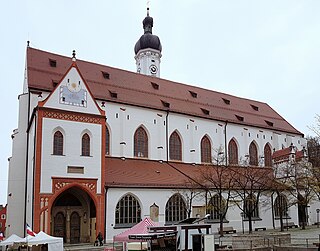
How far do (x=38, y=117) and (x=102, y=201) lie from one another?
25.2 feet

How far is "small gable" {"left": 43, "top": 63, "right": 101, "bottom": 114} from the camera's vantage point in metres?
30.2

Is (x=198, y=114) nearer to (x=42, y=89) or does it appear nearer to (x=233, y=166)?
(x=233, y=166)

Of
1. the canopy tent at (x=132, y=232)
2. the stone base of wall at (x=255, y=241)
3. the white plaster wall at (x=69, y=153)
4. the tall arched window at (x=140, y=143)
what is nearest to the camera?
the canopy tent at (x=132, y=232)

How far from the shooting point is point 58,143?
30.0m

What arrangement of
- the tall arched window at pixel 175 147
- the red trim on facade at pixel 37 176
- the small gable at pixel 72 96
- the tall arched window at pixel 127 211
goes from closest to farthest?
the red trim on facade at pixel 37 176, the small gable at pixel 72 96, the tall arched window at pixel 127 211, the tall arched window at pixel 175 147

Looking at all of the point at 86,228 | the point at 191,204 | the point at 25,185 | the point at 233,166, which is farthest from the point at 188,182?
the point at 25,185

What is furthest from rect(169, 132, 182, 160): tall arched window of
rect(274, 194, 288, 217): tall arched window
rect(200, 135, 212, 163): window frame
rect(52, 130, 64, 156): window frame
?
rect(52, 130, 64, 156): window frame

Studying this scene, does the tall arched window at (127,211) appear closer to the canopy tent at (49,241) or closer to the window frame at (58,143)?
the window frame at (58,143)

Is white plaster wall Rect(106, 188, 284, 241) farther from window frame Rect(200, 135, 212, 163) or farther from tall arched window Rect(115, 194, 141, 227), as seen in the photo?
window frame Rect(200, 135, 212, 163)

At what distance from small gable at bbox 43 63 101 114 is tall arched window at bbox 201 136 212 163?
15.7 meters

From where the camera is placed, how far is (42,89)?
111 feet

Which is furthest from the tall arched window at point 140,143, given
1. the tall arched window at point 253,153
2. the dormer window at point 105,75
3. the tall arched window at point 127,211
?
the tall arched window at point 253,153

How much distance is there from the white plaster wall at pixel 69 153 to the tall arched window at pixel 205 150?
15398 mm

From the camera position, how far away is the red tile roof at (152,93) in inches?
1446
